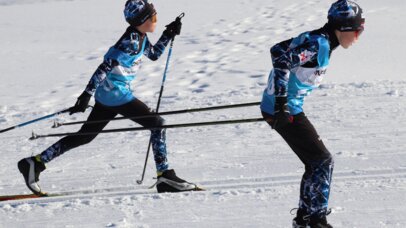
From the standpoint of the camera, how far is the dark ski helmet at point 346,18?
160 inches

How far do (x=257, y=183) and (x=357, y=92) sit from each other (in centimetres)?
333

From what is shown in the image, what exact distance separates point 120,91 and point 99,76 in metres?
0.29

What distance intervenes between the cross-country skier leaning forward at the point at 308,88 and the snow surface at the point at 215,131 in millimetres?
548

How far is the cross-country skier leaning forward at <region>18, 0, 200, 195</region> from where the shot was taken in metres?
5.23

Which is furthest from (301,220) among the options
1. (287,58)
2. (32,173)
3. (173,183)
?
(32,173)

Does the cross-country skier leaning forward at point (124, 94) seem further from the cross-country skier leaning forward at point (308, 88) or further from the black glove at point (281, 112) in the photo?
the black glove at point (281, 112)

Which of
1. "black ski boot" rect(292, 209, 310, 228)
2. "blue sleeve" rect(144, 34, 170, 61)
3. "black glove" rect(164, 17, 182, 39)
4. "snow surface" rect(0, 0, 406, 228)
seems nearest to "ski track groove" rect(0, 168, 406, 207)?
"snow surface" rect(0, 0, 406, 228)

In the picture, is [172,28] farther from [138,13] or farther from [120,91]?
[120,91]

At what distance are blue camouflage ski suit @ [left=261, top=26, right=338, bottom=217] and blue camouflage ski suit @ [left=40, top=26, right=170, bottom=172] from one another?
4.70 ft

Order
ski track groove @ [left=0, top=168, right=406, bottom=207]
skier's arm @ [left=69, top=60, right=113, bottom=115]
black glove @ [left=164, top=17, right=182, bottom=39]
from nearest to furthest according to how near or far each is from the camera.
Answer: skier's arm @ [left=69, top=60, right=113, bottom=115] → ski track groove @ [left=0, top=168, right=406, bottom=207] → black glove @ [left=164, top=17, right=182, bottom=39]

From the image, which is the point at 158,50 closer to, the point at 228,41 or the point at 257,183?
the point at 257,183

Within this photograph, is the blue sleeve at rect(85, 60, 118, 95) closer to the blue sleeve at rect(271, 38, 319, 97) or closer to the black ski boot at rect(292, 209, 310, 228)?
the blue sleeve at rect(271, 38, 319, 97)

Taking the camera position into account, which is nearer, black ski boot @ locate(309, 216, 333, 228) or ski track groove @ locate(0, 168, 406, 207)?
black ski boot @ locate(309, 216, 333, 228)

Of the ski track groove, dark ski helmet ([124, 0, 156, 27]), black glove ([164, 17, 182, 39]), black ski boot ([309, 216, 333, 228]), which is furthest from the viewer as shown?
black glove ([164, 17, 182, 39])
